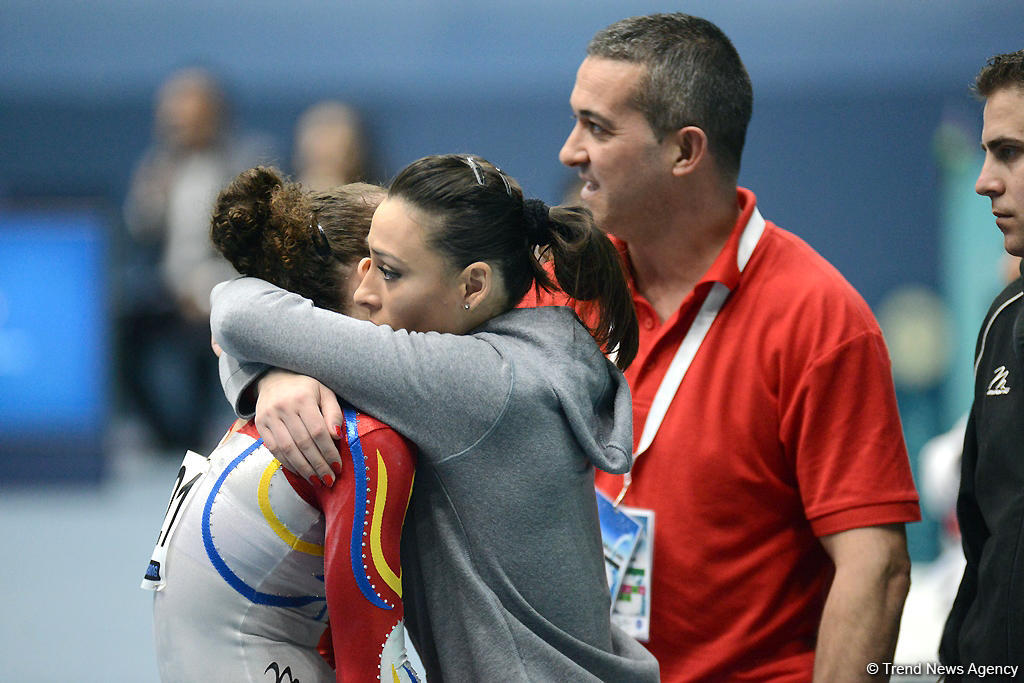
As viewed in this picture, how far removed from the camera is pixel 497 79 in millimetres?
7363

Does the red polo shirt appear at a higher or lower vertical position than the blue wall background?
lower

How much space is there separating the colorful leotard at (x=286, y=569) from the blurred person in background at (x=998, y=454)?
929mm

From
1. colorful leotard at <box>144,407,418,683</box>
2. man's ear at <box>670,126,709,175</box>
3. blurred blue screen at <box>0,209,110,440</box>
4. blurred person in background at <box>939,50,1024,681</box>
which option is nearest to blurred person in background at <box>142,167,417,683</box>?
colorful leotard at <box>144,407,418,683</box>

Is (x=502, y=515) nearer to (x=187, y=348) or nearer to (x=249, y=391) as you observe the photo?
(x=249, y=391)

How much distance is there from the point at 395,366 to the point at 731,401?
0.84 m

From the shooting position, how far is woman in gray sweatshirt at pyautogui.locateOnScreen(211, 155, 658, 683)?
5.22 feet

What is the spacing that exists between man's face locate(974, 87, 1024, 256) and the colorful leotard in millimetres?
A: 989

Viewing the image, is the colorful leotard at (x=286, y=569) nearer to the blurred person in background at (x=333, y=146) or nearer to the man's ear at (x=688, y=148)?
the man's ear at (x=688, y=148)

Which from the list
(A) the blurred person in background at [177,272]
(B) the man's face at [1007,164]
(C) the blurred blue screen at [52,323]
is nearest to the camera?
(B) the man's face at [1007,164]

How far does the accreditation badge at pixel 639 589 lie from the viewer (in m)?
2.22

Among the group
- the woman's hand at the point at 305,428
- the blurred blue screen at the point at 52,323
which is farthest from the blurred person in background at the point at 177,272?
the woman's hand at the point at 305,428

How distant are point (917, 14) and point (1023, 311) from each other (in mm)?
5760

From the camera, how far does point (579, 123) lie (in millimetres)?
2350

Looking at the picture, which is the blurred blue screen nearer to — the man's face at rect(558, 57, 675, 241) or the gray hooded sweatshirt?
the man's face at rect(558, 57, 675, 241)
